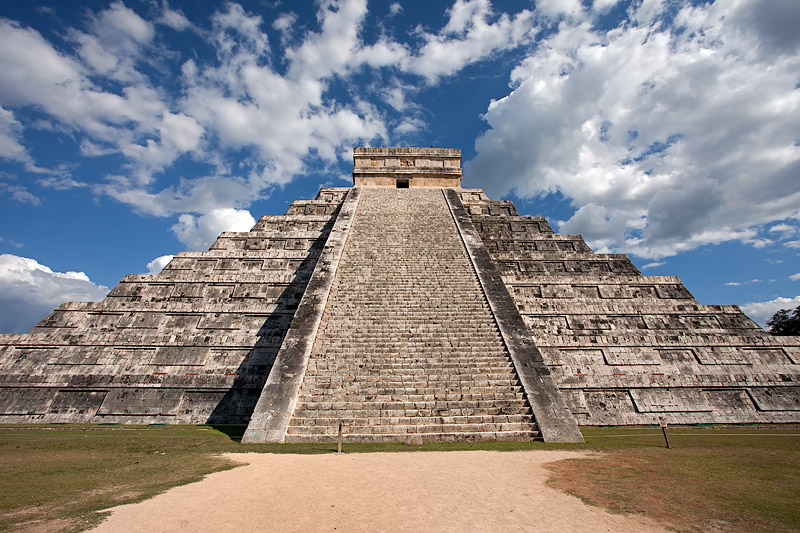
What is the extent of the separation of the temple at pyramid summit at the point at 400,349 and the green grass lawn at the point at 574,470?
2.98ft

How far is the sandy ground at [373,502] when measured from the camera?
3359 mm

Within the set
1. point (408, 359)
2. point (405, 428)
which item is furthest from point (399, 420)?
point (408, 359)

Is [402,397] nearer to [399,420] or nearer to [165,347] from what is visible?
[399,420]

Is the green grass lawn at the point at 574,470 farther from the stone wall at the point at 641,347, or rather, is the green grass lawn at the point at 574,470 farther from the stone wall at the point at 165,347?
the stone wall at the point at 165,347

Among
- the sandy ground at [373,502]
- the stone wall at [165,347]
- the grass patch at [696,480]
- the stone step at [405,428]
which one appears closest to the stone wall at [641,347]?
the grass patch at [696,480]

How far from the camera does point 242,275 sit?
12797 mm

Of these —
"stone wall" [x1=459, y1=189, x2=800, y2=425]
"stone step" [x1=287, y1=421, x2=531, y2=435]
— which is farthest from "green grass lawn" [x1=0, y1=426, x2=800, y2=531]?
"stone wall" [x1=459, y1=189, x2=800, y2=425]

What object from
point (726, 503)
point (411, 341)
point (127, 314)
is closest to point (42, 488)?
point (411, 341)

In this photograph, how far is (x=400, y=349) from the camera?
8.93 metres

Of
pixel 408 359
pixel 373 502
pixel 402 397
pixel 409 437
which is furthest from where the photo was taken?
pixel 408 359

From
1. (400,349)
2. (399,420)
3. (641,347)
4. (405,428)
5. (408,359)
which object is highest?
(641,347)

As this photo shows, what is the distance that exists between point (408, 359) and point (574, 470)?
4175mm

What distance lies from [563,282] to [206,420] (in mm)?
11173

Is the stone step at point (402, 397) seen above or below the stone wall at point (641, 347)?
below
